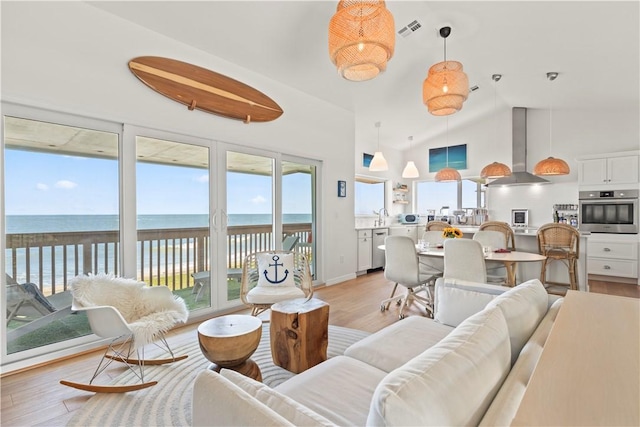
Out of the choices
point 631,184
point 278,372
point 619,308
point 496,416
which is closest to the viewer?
point 496,416

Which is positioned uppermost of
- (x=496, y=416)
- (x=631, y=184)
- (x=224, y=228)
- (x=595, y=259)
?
(x=631, y=184)

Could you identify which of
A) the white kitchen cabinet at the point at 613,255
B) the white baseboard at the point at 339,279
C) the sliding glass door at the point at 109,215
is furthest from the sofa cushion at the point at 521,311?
the white kitchen cabinet at the point at 613,255

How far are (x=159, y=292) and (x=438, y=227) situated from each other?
13.4ft

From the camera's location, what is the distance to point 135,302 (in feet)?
7.74

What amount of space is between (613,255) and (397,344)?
5.61 m

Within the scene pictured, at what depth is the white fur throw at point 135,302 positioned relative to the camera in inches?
81.9

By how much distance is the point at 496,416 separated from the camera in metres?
0.75

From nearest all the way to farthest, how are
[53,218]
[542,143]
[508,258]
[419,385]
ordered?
1. [419,385]
2. [53,218]
3. [508,258]
4. [542,143]

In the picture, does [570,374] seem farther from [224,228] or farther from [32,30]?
[32,30]

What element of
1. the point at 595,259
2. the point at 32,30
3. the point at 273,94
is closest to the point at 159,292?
the point at 32,30

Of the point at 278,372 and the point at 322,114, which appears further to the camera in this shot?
the point at 322,114

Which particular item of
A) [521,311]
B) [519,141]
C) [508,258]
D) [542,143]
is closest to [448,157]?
[519,141]

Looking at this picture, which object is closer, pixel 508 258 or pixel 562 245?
pixel 508 258

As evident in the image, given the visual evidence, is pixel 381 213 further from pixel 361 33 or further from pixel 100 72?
pixel 100 72
